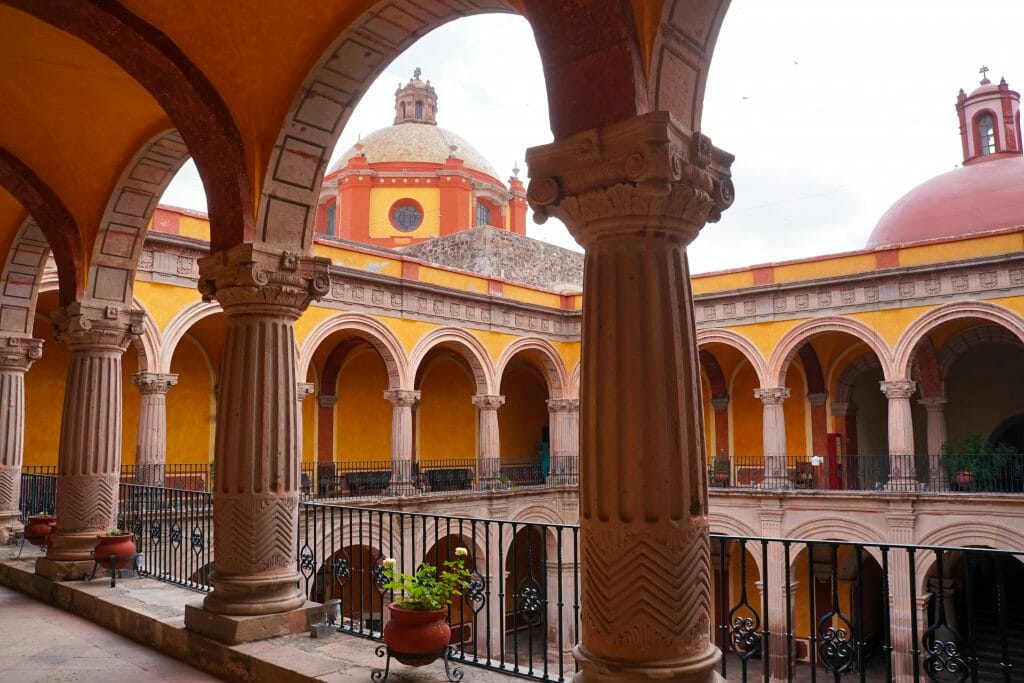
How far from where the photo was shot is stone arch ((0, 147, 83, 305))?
737cm

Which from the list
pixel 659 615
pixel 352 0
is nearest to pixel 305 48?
pixel 352 0

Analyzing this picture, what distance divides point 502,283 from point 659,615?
674 inches

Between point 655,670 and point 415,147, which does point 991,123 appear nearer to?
point 415,147

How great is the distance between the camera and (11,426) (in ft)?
30.0

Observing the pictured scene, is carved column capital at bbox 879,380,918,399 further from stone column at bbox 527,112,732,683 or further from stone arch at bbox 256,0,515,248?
stone column at bbox 527,112,732,683

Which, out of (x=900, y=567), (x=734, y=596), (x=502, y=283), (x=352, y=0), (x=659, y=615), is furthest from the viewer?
(x=734, y=596)

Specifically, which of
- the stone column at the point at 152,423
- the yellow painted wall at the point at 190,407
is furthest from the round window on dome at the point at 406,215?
the stone column at the point at 152,423

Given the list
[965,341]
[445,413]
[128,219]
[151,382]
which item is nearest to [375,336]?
[151,382]

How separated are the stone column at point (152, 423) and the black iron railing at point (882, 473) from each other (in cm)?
1147

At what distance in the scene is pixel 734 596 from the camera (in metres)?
21.0

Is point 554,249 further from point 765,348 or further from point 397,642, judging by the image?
point 397,642

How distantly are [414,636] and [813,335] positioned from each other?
51.2 ft

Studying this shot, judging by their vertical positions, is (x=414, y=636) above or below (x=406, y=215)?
below

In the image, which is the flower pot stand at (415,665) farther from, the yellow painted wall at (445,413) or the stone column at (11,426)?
the yellow painted wall at (445,413)
